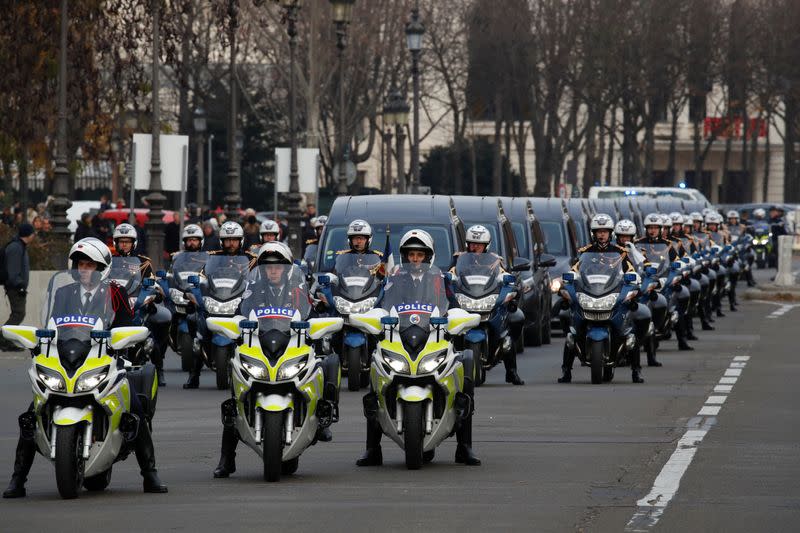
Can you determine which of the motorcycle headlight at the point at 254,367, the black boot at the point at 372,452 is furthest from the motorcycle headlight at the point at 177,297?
the motorcycle headlight at the point at 254,367

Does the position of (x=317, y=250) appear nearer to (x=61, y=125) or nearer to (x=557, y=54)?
(x=61, y=125)

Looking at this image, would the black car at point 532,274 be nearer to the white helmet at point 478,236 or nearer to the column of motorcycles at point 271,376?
the white helmet at point 478,236

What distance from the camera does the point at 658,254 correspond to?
27.6m

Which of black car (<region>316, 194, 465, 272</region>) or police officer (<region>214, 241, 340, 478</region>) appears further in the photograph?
black car (<region>316, 194, 465, 272</region>)

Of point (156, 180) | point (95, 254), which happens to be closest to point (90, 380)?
point (95, 254)

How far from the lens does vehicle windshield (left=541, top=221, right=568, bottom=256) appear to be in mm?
31719

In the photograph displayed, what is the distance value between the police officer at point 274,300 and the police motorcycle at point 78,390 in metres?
0.88

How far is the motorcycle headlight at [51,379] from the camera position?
38.0ft

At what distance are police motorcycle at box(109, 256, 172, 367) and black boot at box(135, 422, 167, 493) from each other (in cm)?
799

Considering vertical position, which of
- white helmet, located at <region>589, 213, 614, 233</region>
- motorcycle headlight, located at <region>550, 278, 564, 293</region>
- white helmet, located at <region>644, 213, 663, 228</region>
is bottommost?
motorcycle headlight, located at <region>550, 278, 564, 293</region>

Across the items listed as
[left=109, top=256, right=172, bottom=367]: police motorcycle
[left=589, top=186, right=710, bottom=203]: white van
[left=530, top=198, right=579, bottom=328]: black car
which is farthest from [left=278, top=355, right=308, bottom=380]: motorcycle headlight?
[left=589, top=186, right=710, bottom=203]: white van

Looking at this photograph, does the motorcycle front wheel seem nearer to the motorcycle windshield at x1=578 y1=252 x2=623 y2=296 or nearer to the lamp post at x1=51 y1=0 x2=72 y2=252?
the motorcycle windshield at x1=578 y1=252 x2=623 y2=296

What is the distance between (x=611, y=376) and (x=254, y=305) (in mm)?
9295

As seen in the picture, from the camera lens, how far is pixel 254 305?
12875mm
